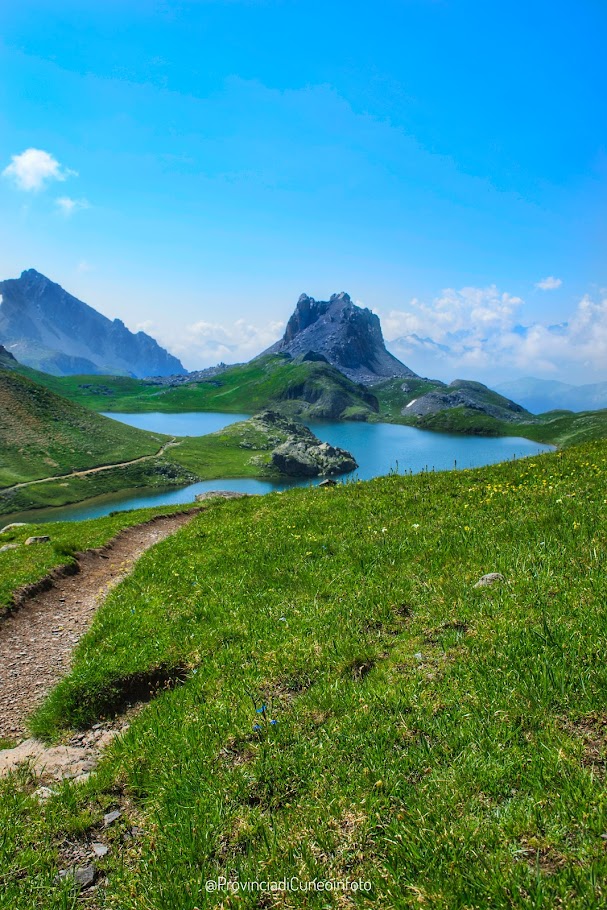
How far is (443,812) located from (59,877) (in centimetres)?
423

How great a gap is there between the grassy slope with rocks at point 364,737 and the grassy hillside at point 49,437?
14885 centimetres

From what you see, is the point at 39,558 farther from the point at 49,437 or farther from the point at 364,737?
the point at 49,437

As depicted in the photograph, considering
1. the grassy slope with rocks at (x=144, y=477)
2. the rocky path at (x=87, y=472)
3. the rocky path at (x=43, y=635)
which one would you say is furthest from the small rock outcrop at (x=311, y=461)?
the rocky path at (x=43, y=635)

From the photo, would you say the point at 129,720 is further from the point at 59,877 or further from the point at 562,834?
the point at 562,834

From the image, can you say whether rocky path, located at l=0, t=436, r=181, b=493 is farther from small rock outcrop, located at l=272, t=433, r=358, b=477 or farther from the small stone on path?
the small stone on path

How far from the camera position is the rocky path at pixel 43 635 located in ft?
35.9

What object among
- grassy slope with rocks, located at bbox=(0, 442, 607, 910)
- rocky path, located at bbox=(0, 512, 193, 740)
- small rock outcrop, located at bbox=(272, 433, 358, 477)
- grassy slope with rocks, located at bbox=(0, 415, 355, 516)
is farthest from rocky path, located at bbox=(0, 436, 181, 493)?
grassy slope with rocks, located at bbox=(0, 442, 607, 910)

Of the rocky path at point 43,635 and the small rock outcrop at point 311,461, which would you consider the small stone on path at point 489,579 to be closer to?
the rocky path at point 43,635

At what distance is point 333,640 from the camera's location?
843cm

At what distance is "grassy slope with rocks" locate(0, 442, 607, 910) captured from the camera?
4141 millimetres

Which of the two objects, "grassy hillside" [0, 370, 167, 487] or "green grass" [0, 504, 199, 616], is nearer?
"green grass" [0, 504, 199, 616]

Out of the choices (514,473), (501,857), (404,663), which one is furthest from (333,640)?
(514,473)

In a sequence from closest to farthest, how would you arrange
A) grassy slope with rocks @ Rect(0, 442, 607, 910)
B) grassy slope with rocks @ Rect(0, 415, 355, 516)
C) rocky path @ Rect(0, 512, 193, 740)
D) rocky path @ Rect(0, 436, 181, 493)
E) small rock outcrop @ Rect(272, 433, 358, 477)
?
grassy slope with rocks @ Rect(0, 442, 607, 910) → rocky path @ Rect(0, 512, 193, 740) → grassy slope with rocks @ Rect(0, 415, 355, 516) → rocky path @ Rect(0, 436, 181, 493) → small rock outcrop @ Rect(272, 433, 358, 477)

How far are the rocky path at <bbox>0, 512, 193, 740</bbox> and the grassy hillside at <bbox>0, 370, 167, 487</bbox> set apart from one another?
13547 cm
